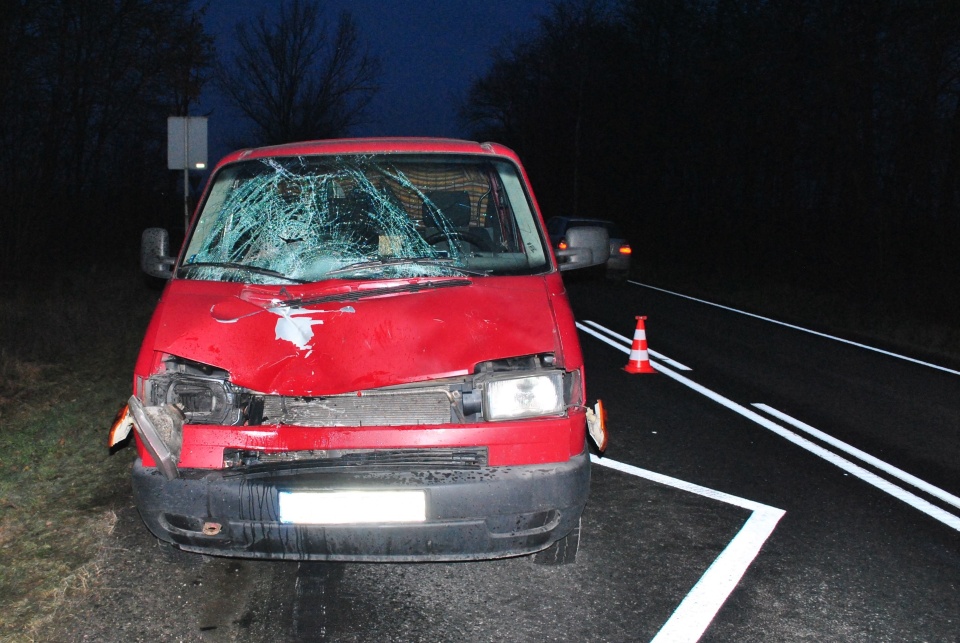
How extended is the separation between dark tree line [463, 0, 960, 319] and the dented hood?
1554 cm

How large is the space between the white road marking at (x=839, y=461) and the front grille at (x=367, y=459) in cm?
300

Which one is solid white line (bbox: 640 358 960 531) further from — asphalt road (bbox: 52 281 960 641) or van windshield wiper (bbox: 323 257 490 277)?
van windshield wiper (bbox: 323 257 490 277)

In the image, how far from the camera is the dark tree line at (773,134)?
23.4 meters

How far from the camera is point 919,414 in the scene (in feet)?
26.1

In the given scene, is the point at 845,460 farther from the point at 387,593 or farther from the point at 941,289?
the point at 941,289

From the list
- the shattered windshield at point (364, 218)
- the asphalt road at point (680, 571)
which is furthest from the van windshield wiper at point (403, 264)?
the asphalt road at point (680, 571)

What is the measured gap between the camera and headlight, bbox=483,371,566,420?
3.64 metres

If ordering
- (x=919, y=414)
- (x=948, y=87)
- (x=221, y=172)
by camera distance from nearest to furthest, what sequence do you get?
(x=221, y=172) < (x=919, y=414) < (x=948, y=87)

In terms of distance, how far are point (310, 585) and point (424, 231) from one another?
1875 mm

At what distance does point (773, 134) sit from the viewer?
3322 centimetres

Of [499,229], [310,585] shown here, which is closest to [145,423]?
[310,585]

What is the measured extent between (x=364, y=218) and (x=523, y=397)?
162cm

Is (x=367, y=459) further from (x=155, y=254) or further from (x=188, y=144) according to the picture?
(x=188, y=144)

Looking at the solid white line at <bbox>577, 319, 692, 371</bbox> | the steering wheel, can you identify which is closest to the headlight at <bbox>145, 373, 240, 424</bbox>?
the steering wheel
